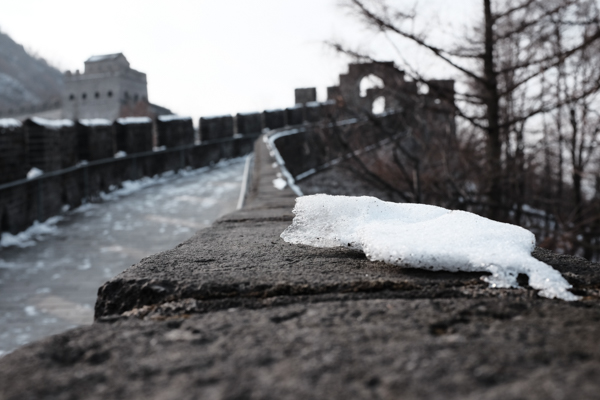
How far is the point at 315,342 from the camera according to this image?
870mm

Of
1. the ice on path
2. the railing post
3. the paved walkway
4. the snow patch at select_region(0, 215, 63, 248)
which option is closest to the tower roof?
the paved walkway

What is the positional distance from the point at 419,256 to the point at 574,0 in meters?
7.12

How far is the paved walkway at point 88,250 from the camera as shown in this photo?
4.23 meters

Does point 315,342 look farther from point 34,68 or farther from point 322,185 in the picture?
point 34,68

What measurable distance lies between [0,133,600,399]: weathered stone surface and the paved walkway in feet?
9.82

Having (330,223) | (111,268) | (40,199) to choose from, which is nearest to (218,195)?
(40,199)

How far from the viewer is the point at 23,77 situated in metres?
93.9

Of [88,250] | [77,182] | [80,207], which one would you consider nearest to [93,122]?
[77,182]

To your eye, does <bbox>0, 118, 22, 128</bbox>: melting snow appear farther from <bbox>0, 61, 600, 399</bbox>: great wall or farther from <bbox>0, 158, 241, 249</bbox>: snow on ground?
<bbox>0, 61, 600, 399</bbox>: great wall

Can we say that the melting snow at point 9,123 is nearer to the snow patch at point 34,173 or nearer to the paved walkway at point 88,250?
the snow patch at point 34,173

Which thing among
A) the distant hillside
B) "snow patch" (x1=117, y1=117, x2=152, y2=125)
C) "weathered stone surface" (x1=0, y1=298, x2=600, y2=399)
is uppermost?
the distant hillside

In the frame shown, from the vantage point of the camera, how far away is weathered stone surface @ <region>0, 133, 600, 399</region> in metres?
0.73

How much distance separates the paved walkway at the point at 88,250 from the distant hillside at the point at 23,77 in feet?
264

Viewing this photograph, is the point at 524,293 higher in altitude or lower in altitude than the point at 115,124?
Result: lower
